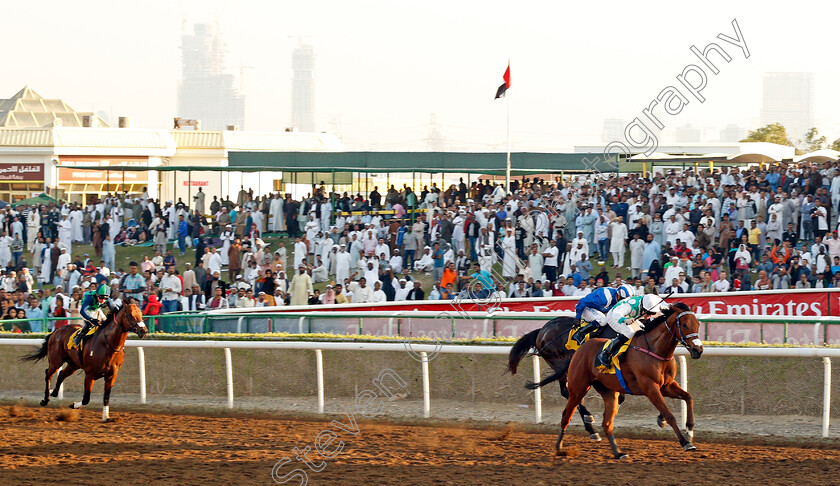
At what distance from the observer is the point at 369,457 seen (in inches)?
285

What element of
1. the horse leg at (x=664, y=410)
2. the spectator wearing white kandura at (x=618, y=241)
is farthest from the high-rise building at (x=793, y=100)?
the horse leg at (x=664, y=410)

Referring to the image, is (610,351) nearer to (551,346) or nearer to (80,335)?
(551,346)

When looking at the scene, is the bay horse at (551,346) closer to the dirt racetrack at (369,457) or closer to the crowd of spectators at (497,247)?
the dirt racetrack at (369,457)

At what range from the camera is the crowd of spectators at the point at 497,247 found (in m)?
14.0

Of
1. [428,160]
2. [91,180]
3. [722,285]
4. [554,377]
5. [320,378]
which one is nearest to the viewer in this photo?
[554,377]

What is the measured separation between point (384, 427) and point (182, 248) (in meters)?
13.5

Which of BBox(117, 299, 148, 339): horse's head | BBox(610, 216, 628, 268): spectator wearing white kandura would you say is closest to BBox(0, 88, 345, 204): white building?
BBox(610, 216, 628, 268): spectator wearing white kandura

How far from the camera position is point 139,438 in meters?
8.15

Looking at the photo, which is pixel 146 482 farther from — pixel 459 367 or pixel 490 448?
pixel 459 367

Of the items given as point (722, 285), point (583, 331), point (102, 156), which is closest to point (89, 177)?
point (102, 156)

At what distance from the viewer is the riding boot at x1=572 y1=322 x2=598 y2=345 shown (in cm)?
800

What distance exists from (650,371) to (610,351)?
0.34 meters

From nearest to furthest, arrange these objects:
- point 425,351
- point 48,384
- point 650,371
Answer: point 650,371 < point 425,351 < point 48,384

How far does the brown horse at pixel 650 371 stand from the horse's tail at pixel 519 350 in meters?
0.91
